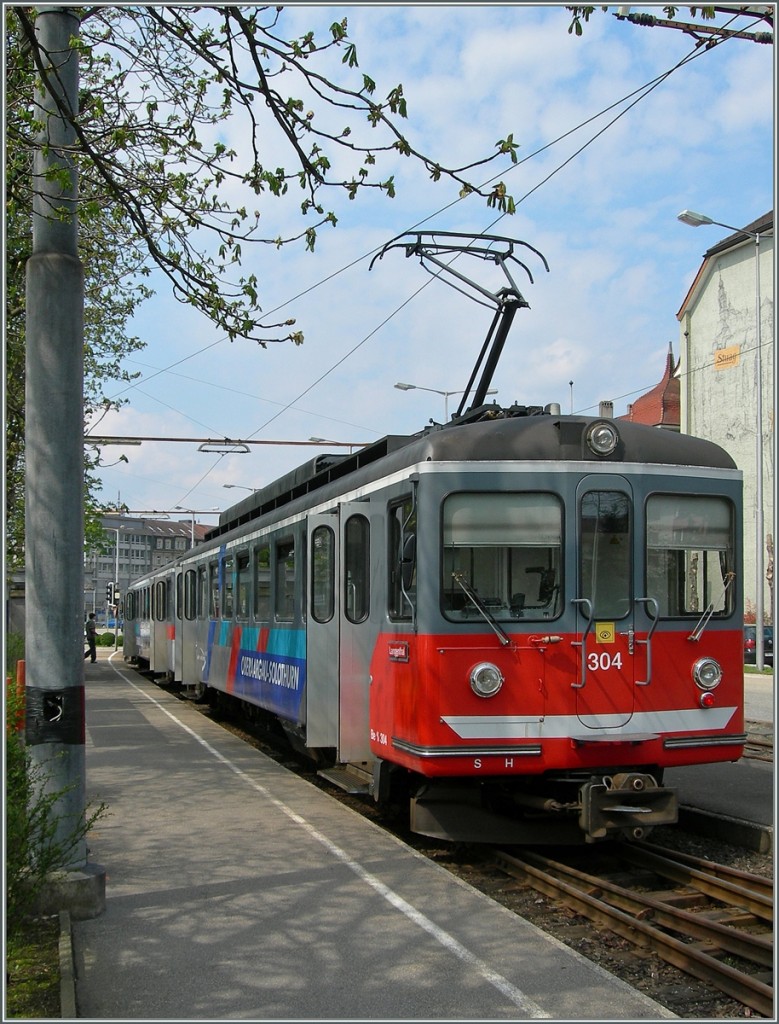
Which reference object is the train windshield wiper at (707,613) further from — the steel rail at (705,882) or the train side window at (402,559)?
the train side window at (402,559)

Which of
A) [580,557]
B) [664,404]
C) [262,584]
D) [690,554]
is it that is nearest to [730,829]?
[690,554]

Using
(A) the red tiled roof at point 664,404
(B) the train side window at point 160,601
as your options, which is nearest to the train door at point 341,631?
(B) the train side window at point 160,601

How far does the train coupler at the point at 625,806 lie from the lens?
7.20m

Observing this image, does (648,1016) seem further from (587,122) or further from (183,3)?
(587,122)

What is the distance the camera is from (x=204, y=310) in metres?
6.88

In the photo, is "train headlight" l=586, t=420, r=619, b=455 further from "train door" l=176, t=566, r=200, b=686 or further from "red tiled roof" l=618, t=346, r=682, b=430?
"red tiled roof" l=618, t=346, r=682, b=430

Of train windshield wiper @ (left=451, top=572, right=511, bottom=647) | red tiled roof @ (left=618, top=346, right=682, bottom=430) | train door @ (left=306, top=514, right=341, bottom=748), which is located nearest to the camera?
train windshield wiper @ (left=451, top=572, right=511, bottom=647)

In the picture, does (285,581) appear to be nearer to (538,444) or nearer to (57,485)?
(538,444)

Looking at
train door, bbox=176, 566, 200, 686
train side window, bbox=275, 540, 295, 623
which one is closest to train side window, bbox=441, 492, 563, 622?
train side window, bbox=275, 540, 295, 623

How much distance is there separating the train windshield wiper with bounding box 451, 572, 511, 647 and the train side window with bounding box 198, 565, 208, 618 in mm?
11559

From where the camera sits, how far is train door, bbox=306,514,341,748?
32.3 feet

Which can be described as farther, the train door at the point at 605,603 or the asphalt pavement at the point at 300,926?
the train door at the point at 605,603

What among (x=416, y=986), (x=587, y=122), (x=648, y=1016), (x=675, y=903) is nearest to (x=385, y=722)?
(x=675, y=903)

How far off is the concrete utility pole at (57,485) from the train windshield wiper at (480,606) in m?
2.49
